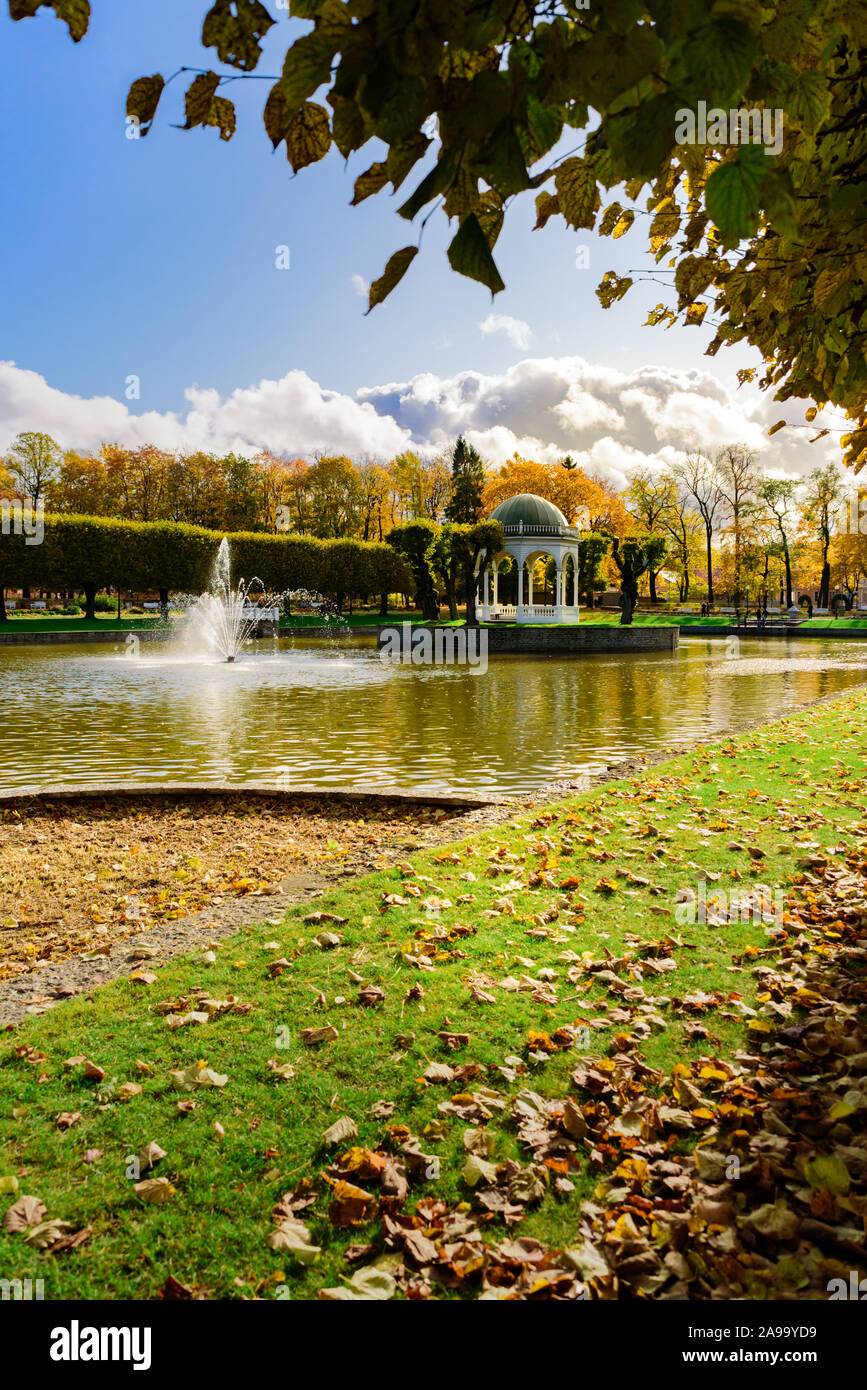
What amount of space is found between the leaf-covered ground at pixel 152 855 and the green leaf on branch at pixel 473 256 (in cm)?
420

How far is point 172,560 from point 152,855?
4375 centimetres

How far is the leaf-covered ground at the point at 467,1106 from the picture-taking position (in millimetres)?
2248

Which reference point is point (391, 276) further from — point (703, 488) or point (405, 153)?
point (703, 488)

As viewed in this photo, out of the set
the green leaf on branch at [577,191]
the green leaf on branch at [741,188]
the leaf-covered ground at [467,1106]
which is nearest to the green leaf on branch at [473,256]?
the green leaf on branch at [741,188]

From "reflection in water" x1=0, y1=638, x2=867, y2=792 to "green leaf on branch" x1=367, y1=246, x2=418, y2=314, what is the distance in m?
7.10

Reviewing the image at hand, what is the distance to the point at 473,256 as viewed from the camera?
151 cm

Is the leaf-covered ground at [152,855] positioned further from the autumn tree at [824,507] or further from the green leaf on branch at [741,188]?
the autumn tree at [824,507]

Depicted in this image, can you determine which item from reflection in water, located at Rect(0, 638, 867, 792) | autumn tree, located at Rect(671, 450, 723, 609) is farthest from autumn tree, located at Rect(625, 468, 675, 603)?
reflection in water, located at Rect(0, 638, 867, 792)

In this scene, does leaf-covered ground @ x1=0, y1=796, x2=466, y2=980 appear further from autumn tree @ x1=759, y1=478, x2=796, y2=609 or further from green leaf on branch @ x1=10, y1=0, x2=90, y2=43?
autumn tree @ x1=759, y1=478, x2=796, y2=609

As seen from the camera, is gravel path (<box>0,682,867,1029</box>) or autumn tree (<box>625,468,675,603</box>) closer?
gravel path (<box>0,682,867,1029</box>)

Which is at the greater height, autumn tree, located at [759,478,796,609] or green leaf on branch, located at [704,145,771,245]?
autumn tree, located at [759,478,796,609]

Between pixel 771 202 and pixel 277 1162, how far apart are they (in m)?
3.12

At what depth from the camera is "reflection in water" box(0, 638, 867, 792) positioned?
971cm
